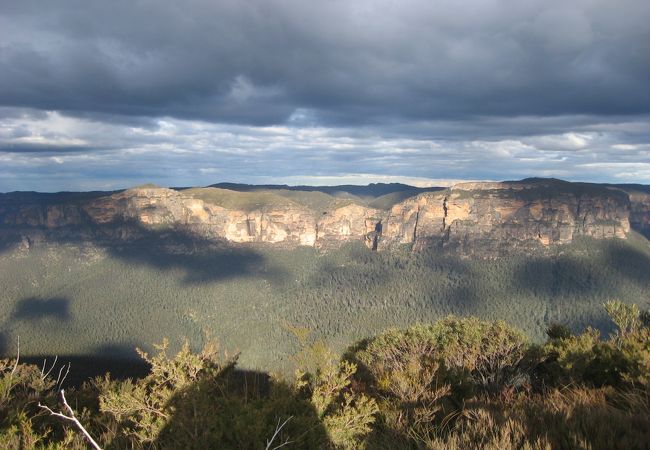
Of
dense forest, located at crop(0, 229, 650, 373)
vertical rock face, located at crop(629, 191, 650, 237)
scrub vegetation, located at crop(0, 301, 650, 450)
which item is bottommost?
dense forest, located at crop(0, 229, 650, 373)

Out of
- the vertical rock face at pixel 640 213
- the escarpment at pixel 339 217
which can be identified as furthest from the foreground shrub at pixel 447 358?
the vertical rock face at pixel 640 213

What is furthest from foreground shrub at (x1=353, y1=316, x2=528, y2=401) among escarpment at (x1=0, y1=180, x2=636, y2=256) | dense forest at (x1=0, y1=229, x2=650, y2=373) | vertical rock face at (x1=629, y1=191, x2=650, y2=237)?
vertical rock face at (x1=629, y1=191, x2=650, y2=237)

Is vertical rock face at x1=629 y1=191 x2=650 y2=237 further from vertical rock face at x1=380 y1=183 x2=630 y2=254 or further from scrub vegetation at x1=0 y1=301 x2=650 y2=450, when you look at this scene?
scrub vegetation at x1=0 y1=301 x2=650 y2=450

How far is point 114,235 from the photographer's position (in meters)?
127

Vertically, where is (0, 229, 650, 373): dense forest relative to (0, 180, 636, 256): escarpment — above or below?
below

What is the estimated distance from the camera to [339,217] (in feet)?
421

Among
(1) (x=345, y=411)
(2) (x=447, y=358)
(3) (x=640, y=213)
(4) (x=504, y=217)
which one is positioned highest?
(1) (x=345, y=411)

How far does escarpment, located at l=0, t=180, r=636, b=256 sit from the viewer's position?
11031 centimetres

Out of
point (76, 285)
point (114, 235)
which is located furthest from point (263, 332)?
point (114, 235)

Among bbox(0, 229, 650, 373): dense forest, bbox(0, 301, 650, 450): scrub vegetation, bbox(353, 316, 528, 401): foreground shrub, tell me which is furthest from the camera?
bbox(0, 229, 650, 373): dense forest

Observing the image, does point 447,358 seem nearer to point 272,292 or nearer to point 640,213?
point 272,292

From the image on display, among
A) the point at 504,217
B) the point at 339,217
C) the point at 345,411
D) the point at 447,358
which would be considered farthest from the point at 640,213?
the point at 345,411

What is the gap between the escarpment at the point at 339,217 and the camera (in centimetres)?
11031

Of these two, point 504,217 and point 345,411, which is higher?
point 345,411
